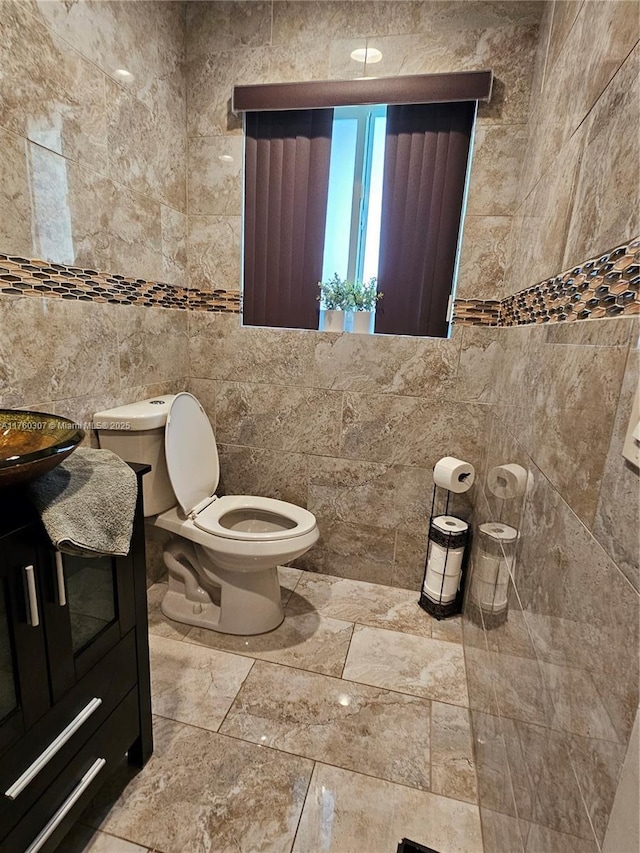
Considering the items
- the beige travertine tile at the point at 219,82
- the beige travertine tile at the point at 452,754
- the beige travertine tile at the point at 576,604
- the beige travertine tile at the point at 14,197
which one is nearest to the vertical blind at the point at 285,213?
the beige travertine tile at the point at 219,82

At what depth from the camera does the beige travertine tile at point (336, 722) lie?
1.33 metres

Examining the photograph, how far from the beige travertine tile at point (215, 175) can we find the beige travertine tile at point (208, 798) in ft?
6.84

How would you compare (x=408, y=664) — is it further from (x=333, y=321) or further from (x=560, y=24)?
(x=560, y=24)

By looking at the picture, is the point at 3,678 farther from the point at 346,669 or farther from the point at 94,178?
the point at 94,178

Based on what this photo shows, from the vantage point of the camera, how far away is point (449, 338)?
1.92 metres

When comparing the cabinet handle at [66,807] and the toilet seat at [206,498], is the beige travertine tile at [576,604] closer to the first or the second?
the toilet seat at [206,498]

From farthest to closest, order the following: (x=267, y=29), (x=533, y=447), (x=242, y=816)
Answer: (x=267, y=29) < (x=242, y=816) < (x=533, y=447)

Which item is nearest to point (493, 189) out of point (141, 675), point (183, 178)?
point (183, 178)

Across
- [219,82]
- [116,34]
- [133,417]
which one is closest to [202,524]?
[133,417]

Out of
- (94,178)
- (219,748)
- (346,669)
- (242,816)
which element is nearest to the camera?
(242,816)

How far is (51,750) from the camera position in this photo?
929mm

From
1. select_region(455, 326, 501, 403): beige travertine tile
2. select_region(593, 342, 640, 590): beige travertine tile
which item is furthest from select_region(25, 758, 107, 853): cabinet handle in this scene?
select_region(455, 326, 501, 403): beige travertine tile

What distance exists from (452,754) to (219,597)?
1.04m

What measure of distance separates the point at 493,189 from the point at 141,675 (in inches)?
83.6
